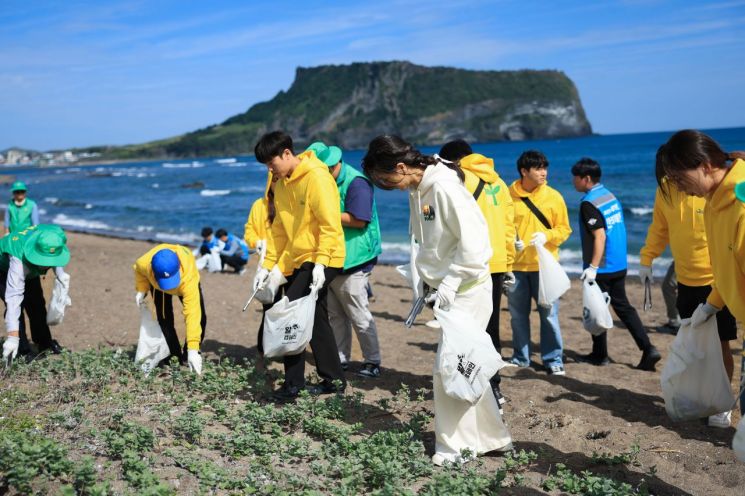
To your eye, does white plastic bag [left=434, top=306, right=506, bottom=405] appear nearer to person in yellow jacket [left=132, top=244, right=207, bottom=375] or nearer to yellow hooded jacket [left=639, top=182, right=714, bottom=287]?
yellow hooded jacket [left=639, top=182, right=714, bottom=287]

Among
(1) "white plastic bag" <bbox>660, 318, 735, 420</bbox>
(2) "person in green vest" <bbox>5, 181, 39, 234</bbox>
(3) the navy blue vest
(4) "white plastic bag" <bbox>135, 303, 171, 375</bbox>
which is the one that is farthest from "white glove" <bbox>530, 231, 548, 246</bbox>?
(2) "person in green vest" <bbox>5, 181, 39, 234</bbox>

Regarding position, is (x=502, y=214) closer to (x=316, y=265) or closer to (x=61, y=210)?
(x=316, y=265)

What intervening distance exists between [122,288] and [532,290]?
7123mm

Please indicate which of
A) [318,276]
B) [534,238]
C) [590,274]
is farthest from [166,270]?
[590,274]

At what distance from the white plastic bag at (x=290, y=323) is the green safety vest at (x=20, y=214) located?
6.80 meters

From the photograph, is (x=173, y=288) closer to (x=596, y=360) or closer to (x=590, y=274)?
(x=590, y=274)

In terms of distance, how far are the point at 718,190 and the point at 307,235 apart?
278 cm

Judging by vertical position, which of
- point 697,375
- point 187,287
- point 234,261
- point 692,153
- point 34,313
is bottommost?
point 234,261

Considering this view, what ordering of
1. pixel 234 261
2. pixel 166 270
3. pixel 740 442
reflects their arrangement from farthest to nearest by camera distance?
pixel 234 261
pixel 166 270
pixel 740 442

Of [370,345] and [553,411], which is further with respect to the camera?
[370,345]

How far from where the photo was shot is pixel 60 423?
4410mm

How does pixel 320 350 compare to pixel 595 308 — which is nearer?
pixel 320 350

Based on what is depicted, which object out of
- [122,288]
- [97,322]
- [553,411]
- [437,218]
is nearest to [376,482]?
[437,218]

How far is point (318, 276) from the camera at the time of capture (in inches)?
192
